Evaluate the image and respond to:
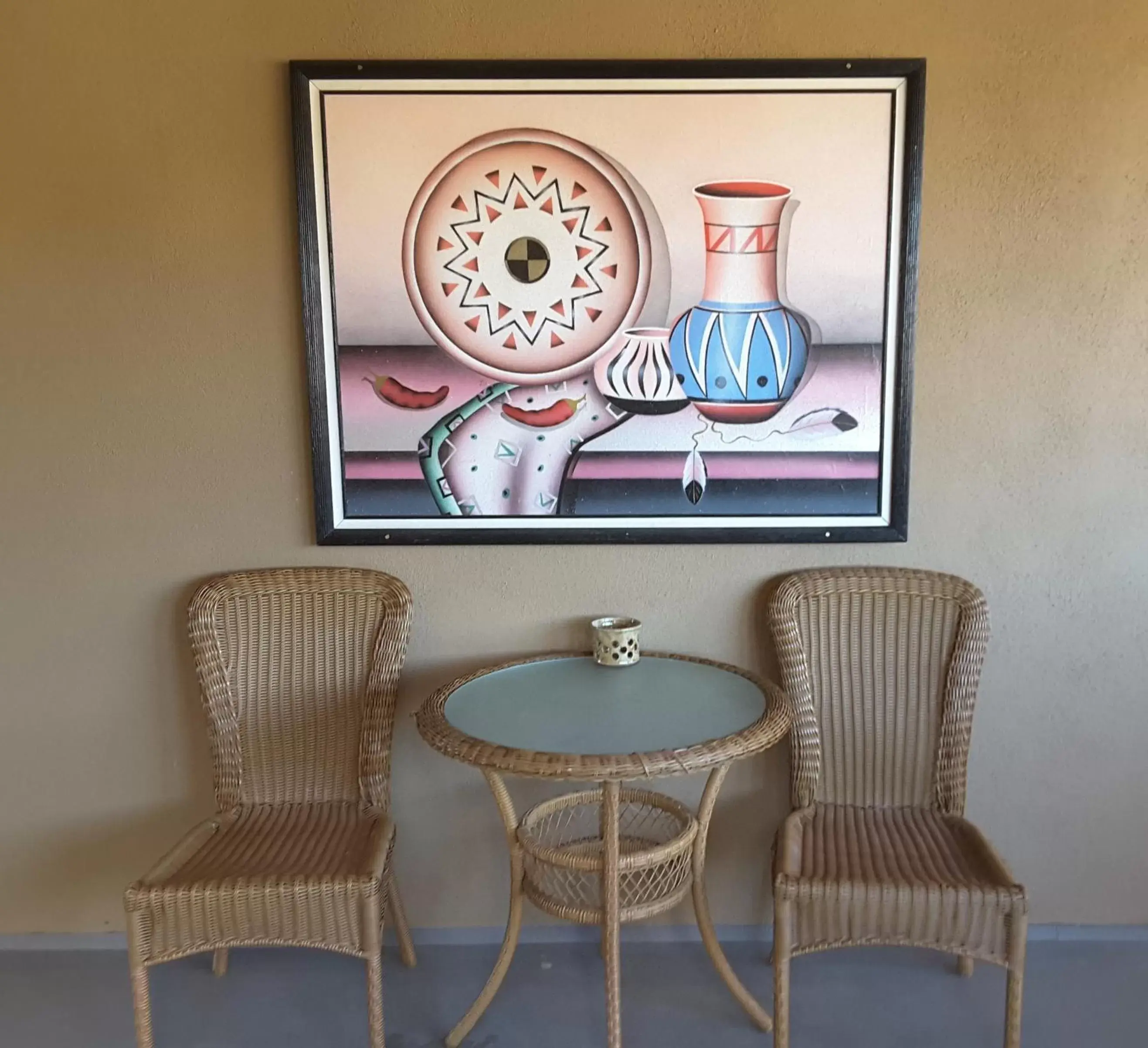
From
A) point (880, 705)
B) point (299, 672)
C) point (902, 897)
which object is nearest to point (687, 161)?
point (880, 705)

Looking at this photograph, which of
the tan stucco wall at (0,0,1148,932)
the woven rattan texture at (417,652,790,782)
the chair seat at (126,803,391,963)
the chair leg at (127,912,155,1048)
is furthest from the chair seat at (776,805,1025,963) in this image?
the chair leg at (127,912,155,1048)

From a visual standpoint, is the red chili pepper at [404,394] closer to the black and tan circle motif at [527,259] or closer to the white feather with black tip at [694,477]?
the black and tan circle motif at [527,259]

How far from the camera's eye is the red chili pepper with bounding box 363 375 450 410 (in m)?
2.12

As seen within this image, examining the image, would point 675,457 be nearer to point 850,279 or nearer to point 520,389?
point 520,389

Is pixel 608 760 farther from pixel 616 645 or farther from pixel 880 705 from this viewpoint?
pixel 880 705

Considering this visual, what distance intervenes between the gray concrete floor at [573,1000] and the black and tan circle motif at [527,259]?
5.35 ft

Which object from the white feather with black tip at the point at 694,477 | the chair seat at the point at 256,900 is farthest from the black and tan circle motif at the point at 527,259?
the chair seat at the point at 256,900

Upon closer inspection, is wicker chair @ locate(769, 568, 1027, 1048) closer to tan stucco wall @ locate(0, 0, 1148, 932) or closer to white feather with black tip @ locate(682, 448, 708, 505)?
tan stucco wall @ locate(0, 0, 1148, 932)

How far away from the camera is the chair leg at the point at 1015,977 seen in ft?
5.50

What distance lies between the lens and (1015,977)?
171cm

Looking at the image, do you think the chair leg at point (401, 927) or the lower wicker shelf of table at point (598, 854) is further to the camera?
the chair leg at point (401, 927)

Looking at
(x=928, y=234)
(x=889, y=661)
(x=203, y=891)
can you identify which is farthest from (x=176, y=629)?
(x=928, y=234)

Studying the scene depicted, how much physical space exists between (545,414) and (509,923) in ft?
3.71

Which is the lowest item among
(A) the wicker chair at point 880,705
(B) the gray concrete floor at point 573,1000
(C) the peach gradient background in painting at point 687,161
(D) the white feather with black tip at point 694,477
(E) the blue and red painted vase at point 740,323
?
(B) the gray concrete floor at point 573,1000
